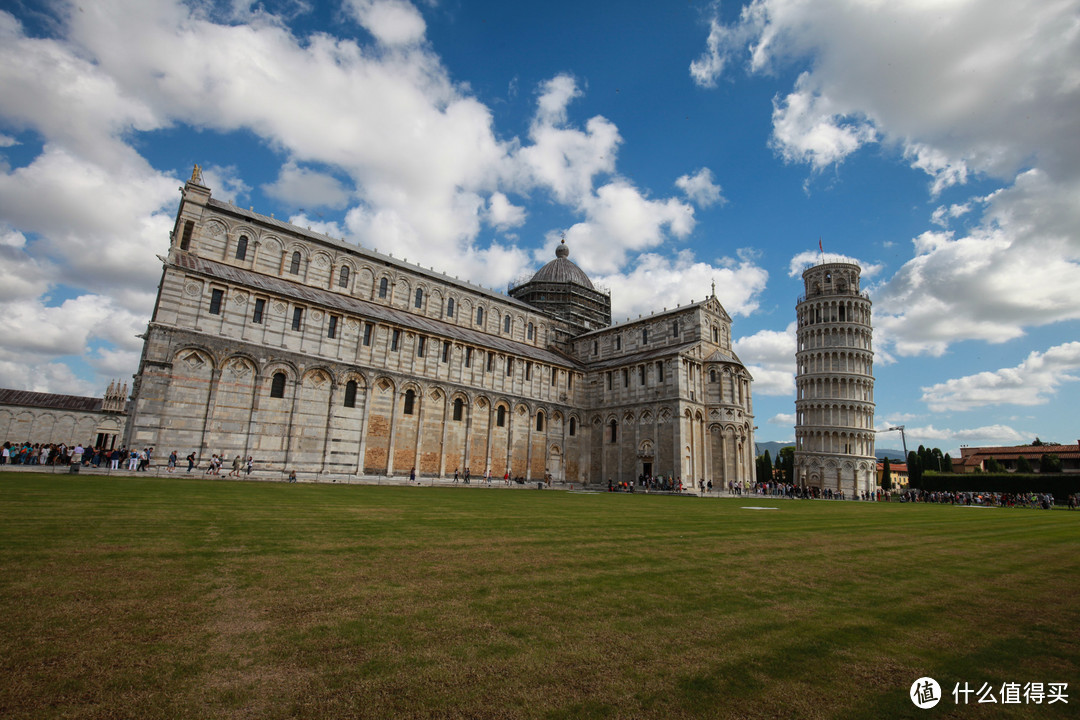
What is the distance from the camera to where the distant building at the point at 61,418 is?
49.5 metres

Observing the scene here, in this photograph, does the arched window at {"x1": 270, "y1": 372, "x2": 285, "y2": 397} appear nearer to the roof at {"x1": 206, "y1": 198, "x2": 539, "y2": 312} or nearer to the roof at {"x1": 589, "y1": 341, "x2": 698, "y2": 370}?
the roof at {"x1": 206, "y1": 198, "x2": 539, "y2": 312}

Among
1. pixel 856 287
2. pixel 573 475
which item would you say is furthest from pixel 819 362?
pixel 573 475

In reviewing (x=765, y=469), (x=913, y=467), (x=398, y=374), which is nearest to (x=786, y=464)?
(x=765, y=469)

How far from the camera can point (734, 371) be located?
44.4 metres

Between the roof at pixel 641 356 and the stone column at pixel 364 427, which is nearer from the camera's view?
the stone column at pixel 364 427

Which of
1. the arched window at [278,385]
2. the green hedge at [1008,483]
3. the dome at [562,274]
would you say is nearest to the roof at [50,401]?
the arched window at [278,385]

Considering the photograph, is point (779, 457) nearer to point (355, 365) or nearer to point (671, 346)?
point (671, 346)

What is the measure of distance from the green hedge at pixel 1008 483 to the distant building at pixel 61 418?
284 ft

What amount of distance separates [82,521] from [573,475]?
40.5 m

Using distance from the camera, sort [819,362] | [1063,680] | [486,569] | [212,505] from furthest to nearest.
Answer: [819,362], [212,505], [486,569], [1063,680]

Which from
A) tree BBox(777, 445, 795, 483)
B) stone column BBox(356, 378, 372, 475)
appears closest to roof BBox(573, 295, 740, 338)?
stone column BBox(356, 378, 372, 475)

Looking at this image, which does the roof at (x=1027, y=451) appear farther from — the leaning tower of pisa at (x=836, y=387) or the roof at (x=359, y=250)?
the roof at (x=359, y=250)

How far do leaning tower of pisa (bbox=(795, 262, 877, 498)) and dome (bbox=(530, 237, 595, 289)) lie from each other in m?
32.0

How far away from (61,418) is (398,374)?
41206 mm
